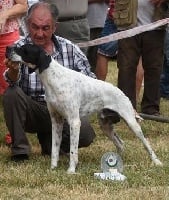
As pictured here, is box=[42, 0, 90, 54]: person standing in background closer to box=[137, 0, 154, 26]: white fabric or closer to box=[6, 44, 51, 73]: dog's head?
box=[137, 0, 154, 26]: white fabric

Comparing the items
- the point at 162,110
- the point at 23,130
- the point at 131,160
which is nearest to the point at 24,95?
the point at 23,130

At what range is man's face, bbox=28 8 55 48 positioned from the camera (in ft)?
18.0

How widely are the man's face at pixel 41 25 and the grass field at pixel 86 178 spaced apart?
101 cm

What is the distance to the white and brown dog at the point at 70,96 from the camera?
5.16m

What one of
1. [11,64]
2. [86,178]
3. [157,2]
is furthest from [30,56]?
[157,2]

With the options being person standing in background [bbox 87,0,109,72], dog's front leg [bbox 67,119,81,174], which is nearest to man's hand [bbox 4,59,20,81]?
dog's front leg [bbox 67,119,81,174]

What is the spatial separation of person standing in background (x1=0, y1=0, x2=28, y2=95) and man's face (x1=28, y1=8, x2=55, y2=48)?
24.2 inches

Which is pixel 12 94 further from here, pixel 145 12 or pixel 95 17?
pixel 95 17

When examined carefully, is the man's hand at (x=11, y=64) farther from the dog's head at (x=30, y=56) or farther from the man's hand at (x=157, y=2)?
the man's hand at (x=157, y=2)

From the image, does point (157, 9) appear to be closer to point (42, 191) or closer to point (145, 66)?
point (145, 66)

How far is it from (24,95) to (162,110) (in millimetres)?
3302

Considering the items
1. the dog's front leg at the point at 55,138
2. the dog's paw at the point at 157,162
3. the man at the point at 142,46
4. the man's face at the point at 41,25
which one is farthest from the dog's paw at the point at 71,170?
the man at the point at 142,46

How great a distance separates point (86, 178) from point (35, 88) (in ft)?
3.49

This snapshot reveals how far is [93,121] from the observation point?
782 centimetres
